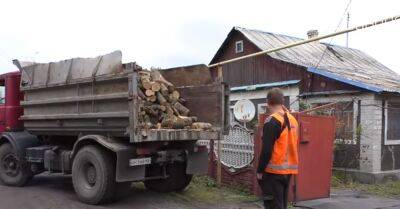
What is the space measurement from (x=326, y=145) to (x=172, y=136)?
10.2 feet

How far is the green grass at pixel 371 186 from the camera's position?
460 inches

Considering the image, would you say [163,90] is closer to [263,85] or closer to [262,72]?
[263,85]

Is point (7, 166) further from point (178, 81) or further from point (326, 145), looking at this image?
point (326, 145)

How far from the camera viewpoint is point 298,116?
915cm

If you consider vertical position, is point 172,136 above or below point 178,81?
below

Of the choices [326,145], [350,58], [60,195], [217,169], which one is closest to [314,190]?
[326,145]

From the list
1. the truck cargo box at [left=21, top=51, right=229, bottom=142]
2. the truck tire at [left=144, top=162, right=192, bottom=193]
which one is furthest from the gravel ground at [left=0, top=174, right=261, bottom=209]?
the truck cargo box at [left=21, top=51, right=229, bottom=142]

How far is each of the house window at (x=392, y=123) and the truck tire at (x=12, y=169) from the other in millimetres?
9225

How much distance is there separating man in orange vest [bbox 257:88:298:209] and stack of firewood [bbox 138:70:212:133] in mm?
2799

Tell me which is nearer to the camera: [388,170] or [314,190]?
[314,190]

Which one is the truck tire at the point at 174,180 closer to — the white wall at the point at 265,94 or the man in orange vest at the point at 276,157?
the man in orange vest at the point at 276,157

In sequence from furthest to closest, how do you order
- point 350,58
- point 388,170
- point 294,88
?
point 350,58, point 294,88, point 388,170

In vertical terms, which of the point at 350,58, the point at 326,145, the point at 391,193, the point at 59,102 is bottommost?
the point at 391,193

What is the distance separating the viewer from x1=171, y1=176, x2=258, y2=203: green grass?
9781 mm
